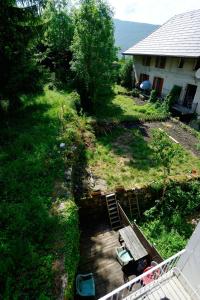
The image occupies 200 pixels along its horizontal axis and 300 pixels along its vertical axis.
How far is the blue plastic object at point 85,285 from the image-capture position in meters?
6.16

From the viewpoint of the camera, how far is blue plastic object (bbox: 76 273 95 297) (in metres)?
6.16

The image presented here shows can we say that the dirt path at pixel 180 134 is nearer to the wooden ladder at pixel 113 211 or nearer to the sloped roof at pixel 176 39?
the sloped roof at pixel 176 39

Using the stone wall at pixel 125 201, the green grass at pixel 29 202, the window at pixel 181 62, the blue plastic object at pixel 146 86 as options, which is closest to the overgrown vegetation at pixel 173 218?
the stone wall at pixel 125 201

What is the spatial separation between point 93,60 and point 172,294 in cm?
1631

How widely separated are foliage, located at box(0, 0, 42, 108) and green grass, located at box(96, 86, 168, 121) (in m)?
7.28

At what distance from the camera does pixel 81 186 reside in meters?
9.96

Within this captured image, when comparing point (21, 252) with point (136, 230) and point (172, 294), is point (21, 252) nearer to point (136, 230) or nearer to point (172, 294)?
point (172, 294)

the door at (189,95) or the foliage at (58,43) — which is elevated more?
the foliage at (58,43)

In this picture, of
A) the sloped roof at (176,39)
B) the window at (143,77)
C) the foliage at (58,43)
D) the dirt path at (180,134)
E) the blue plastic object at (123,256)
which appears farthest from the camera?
the window at (143,77)

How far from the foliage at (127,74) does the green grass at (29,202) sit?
20403mm

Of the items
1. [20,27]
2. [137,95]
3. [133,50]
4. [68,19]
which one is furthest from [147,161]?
[68,19]

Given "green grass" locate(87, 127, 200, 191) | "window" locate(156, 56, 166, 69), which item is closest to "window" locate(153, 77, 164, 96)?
"window" locate(156, 56, 166, 69)

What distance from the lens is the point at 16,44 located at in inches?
452

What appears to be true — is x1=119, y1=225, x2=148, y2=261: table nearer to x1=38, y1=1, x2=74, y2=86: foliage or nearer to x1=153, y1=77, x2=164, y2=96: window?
x1=38, y1=1, x2=74, y2=86: foliage
